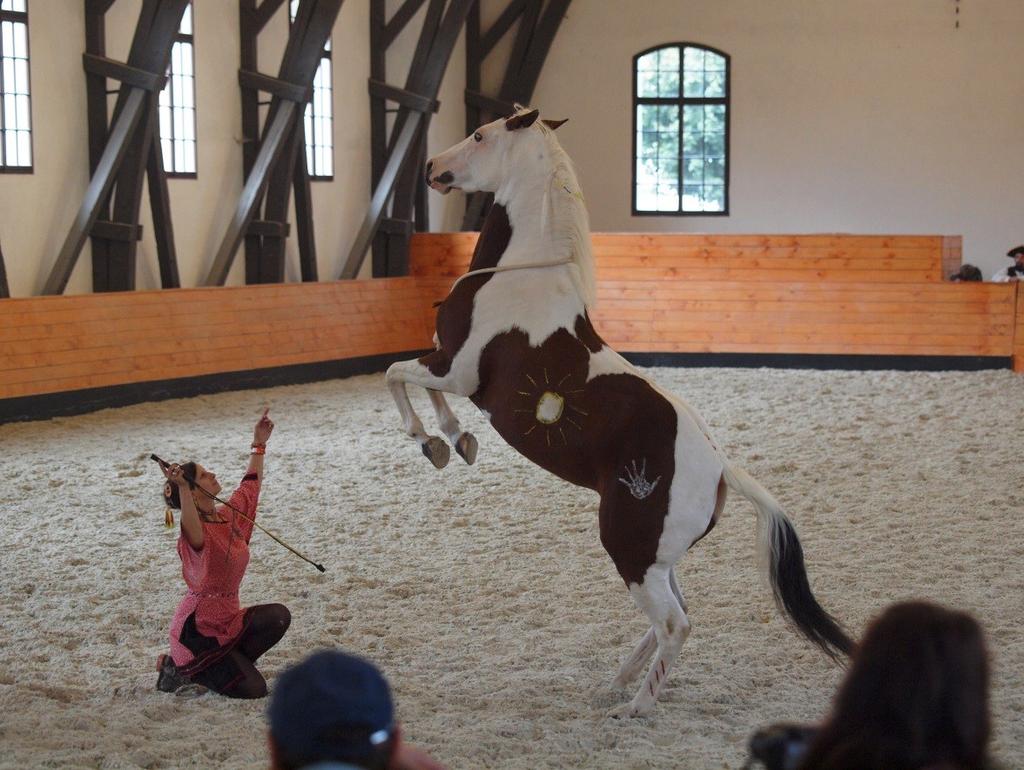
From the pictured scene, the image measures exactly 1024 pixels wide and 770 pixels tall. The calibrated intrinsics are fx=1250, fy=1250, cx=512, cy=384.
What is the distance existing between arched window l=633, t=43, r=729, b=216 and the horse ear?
12.0 metres

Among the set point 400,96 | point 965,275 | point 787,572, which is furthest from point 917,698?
point 400,96

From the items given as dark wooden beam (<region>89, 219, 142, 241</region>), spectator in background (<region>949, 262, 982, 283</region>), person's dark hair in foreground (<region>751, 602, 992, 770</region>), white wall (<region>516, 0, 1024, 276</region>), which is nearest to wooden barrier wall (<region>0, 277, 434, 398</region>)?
dark wooden beam (<region>89, 219, 142, 241</region>)

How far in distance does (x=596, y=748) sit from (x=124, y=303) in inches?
267

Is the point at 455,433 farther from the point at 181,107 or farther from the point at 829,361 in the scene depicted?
the point at 829,361

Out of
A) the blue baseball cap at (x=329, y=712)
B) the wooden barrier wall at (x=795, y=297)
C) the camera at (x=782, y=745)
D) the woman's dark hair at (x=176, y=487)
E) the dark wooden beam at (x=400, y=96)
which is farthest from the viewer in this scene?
the dark wooden beam at (x=400, y=96)

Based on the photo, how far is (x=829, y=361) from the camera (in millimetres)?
11039

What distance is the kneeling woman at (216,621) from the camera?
138 inches

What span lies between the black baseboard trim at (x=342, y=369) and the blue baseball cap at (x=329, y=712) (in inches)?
303

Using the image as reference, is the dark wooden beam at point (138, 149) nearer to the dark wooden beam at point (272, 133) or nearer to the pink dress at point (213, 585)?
the dark wooden beam at point (272, 133)

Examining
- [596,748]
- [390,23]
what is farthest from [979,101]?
[596,748]

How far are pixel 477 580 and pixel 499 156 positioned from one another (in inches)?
69.4

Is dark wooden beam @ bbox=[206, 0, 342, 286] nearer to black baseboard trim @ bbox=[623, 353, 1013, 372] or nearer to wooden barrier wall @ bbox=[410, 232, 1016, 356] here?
wooden barrier wall @ bbox=[410, 232, 1016, 356]

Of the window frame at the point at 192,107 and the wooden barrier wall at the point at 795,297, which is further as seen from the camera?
the wooden barrier wall at the point at 795,297

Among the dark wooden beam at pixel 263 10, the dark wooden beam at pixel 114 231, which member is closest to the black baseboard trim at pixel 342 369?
the dark wooden beam at pixel 114 231
